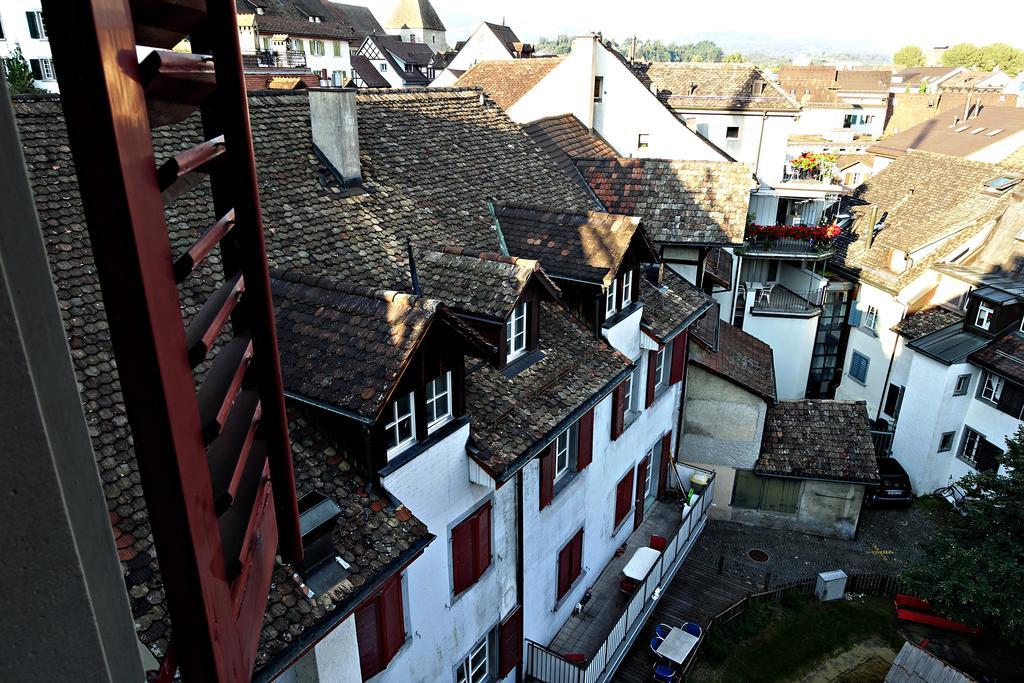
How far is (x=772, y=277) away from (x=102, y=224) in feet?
113

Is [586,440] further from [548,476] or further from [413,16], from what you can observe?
[413,16]

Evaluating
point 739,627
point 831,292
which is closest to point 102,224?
point 739,627

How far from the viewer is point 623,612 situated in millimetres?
16578

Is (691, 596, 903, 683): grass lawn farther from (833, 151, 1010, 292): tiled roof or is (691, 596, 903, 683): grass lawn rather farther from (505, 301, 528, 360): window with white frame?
(833, 151, 1010, 292): tiled roof

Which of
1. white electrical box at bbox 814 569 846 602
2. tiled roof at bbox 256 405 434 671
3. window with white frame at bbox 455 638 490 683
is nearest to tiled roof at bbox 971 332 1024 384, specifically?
white electrical box at bbox 814 569 846 602

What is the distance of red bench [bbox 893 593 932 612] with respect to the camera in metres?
21.7

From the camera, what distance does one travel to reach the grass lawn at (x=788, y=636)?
19219mm

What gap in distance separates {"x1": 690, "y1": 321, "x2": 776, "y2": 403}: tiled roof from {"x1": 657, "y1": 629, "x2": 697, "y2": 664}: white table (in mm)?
8194

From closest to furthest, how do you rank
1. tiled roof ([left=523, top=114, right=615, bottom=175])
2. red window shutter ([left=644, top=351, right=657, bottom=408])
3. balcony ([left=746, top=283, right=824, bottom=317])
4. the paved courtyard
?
red window shutter ([left=644, top=351, right=657, bottom=408]), tiled roof ([left=523, top=114, right=615, bottom=175]), the paved courtyard, balcony ([left=746, top=283, right=824, bottom=317])

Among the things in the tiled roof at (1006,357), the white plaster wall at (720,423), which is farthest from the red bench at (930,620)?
the tiled roof at (1006,357)

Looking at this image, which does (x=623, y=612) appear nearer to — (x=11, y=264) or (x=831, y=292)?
(x=11, y=264)

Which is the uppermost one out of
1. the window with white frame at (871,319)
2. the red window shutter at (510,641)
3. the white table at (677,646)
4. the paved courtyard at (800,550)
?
the red window shutter at (510,641)

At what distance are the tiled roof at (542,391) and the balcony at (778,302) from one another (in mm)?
20183

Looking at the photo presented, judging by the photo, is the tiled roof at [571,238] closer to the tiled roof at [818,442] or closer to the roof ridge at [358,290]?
the roof ridge at [358,290]
